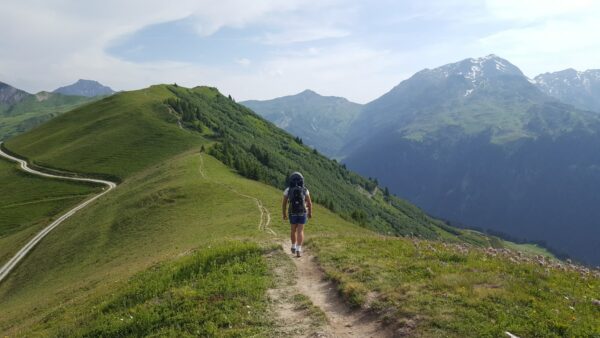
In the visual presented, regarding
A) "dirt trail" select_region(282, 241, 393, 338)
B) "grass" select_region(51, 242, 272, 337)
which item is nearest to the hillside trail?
"dirt trail" select_region(282, 241, 393, 338)

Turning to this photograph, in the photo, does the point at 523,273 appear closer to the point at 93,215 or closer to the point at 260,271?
the point at 260,271

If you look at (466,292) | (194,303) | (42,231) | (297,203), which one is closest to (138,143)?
(42,231)

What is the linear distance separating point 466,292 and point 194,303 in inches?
391

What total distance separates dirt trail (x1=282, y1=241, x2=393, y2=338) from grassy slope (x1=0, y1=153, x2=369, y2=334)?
23.6ft

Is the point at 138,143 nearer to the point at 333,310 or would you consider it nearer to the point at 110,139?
the point at 110,139

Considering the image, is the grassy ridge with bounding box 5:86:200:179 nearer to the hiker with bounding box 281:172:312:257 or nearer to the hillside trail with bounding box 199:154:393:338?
the hiker with bounding box 281:172:312:257

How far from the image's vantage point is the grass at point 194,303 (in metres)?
14.1

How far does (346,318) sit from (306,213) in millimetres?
8278

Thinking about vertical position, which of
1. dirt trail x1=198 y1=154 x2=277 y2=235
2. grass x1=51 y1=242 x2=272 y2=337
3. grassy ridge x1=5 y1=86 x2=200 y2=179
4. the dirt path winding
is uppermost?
grassy ridge x1=5 y1=86 x2=200 y2=179

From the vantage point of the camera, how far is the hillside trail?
13.0 m

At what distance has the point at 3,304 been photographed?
41.9m

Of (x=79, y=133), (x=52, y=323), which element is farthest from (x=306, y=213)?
(x=79, y=133)

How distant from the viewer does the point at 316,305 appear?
1512 cm

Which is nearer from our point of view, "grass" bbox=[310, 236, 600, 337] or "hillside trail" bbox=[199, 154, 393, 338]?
"grass" bbox=[310, 236, 600, 337]
